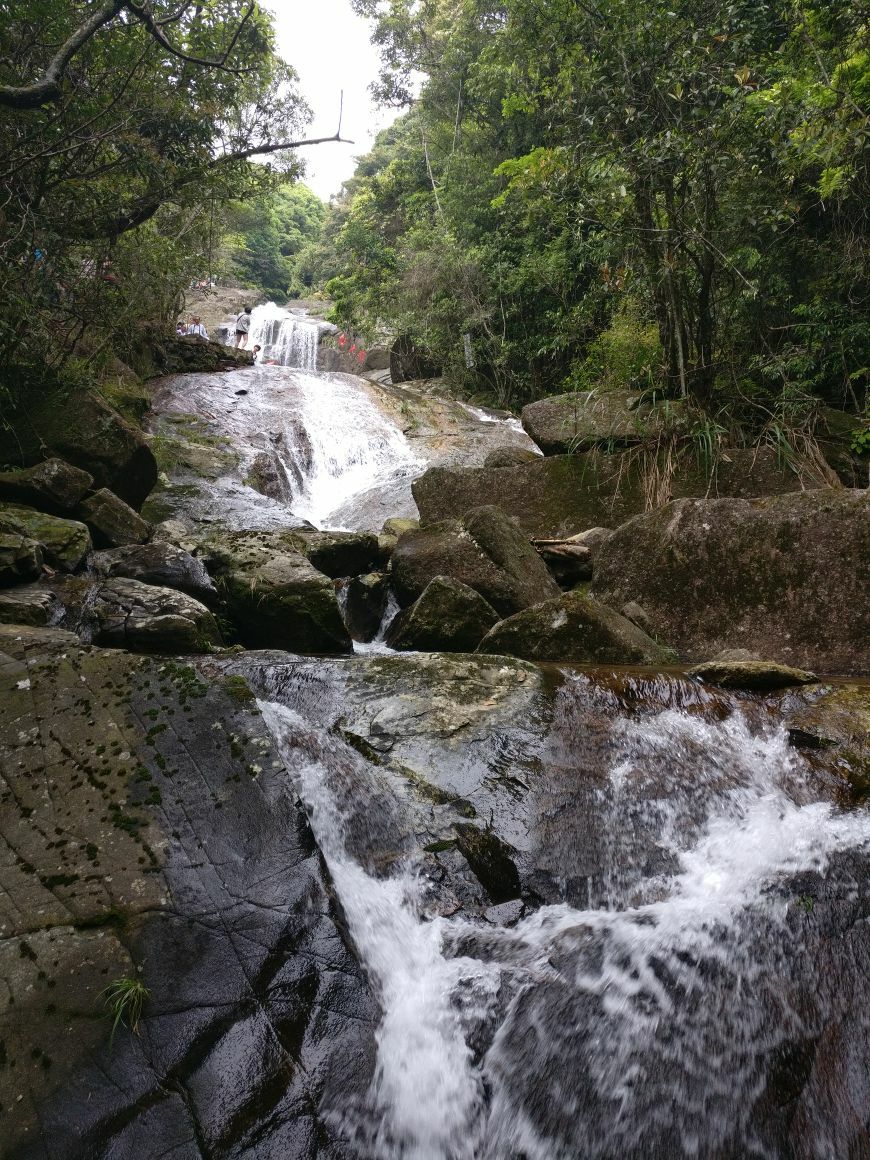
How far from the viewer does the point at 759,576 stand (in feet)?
18.1

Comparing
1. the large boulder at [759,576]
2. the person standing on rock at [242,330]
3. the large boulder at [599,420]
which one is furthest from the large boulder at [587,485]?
the person standing on rock at [242,330]

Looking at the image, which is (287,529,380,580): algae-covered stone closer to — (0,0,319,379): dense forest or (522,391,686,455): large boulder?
(522,391,686,455): large boulder

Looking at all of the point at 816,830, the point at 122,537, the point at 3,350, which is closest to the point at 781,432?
the point at 816,830

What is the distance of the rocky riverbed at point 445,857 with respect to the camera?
217cm

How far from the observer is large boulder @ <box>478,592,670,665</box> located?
16.6 feet

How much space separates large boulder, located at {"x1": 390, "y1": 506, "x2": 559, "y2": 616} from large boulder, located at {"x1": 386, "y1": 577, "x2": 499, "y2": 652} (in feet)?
1.54

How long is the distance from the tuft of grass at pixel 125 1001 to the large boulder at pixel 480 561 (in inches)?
170

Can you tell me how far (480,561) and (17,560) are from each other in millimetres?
3907

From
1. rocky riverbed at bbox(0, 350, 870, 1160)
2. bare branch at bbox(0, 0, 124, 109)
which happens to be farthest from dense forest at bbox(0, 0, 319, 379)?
rocky riverbed at bbox(0, 350, 870, 1160)

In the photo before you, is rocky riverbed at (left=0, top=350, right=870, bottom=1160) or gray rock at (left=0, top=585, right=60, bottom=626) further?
gray rock at (left=0, top=585, right=60, bottom=626)

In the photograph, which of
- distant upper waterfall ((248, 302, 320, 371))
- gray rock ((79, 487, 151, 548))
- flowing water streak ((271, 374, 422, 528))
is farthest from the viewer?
distant upper waterfall ((248, 302, 320, 371))

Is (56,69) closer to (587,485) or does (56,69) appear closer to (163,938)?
(163,938)

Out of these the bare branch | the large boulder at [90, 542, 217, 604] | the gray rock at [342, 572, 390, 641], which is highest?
the bare branch

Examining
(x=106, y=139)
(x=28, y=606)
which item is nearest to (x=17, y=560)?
(x=28, y=606)
